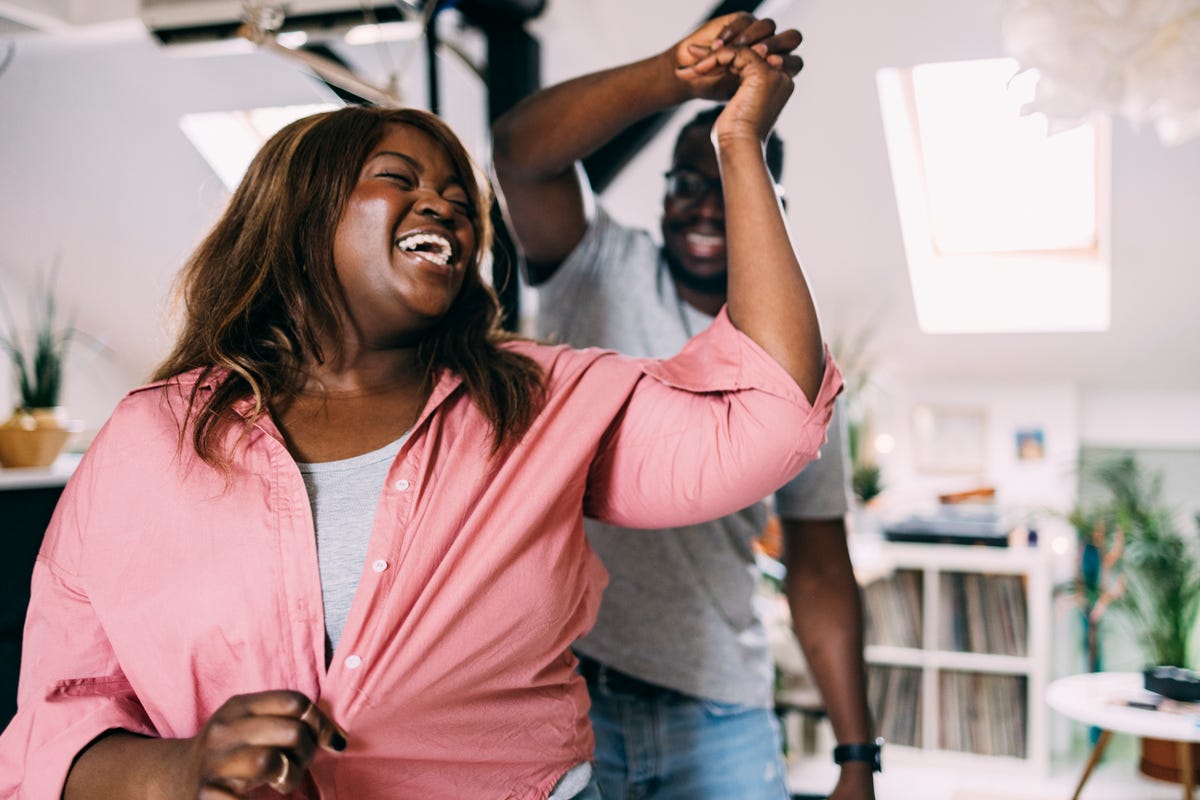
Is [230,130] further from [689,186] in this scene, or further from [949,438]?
[949,438]

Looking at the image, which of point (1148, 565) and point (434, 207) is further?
point (1148, 565)

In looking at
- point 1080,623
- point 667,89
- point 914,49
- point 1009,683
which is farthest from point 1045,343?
point 667,89

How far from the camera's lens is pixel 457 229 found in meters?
1.08

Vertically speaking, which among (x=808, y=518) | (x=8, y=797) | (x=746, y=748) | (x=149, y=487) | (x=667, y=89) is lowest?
(x=746, y=748)

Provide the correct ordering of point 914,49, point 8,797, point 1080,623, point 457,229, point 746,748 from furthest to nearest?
point 1080,623 < point 914,49 < point 746,748 < point 457,229 < point 8,797

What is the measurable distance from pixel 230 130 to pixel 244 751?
115 inches

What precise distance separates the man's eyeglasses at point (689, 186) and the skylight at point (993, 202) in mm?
458

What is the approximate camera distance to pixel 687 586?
4.73ft

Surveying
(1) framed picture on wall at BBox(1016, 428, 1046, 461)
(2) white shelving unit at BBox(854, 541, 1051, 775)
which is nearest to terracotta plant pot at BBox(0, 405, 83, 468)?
(2) white shelving unit at BBox(854, 541, 1051, 775)

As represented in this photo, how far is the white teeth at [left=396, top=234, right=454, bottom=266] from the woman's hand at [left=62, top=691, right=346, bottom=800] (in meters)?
0.44

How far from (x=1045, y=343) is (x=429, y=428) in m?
3.73

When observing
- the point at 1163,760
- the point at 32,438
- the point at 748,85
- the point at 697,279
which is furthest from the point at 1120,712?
the point at 32,438

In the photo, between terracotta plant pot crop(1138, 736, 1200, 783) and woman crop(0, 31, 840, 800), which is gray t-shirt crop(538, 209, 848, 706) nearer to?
woman crop(0, 31, 840, 800)

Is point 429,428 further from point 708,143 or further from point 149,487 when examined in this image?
point 708,143
